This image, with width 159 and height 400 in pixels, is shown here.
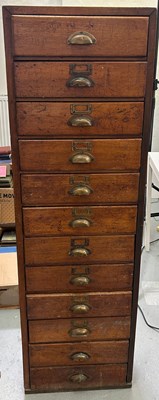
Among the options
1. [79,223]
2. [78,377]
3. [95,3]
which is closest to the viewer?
[79,223]

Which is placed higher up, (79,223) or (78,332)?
(79,223)

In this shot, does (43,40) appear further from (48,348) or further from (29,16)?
(48,348)

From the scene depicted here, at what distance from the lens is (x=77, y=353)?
1.58 metres

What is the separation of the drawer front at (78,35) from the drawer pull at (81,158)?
29 centimetres

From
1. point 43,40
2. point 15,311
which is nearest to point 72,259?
point 43,40

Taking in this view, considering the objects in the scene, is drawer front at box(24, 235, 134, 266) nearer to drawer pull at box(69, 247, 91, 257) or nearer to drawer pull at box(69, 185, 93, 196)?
drawer pull at box(69, 247, 91, 257)

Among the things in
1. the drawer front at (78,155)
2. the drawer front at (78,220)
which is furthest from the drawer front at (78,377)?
the drawer front at (78,155)

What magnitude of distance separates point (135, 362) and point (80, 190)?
92 cm

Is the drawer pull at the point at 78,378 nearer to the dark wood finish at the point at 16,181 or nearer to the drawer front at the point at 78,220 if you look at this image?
the dark wood finish at the point at 16,181

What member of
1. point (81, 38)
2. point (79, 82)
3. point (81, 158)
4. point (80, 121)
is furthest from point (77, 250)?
point (81, 38)

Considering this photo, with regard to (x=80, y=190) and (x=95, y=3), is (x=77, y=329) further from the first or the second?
(x=95, y=3)

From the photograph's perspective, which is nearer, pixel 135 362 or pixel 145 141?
pixel 145 141

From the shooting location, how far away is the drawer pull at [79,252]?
1392mm

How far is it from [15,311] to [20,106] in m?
1.27
